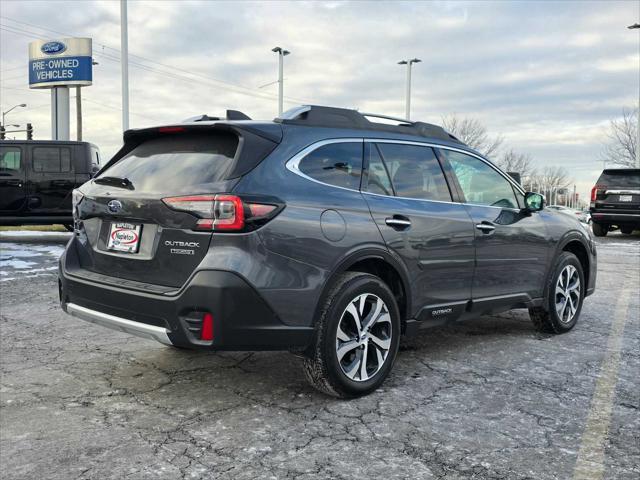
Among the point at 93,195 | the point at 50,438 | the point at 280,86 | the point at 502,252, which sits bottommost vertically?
the point at 50,438

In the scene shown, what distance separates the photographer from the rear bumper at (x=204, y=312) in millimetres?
3178

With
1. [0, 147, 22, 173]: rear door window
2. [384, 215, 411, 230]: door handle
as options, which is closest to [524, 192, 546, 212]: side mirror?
[384, 215, 411, 230]: door handle

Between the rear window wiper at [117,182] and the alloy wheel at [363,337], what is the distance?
4.81ft

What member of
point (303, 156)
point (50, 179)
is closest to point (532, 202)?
point (303, 156)

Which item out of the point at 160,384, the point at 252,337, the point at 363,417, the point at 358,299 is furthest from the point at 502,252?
the point at 160,384

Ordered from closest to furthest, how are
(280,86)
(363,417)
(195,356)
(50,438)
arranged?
(50,438) → (363,417) → (195,356) → (280,86)

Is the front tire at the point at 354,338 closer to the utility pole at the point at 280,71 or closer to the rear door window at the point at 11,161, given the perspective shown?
the rear door window at the point at 11,161

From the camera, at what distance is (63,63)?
31.7 metres

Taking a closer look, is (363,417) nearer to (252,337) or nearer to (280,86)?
(252,337)

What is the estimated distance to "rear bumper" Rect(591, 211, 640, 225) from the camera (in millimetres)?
16409

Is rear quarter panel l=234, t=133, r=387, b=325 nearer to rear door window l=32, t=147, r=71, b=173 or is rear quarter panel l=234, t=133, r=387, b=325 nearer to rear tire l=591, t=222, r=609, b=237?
rear door window l=32, t=147, r=71, b=173

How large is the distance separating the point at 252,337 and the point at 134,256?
83cm

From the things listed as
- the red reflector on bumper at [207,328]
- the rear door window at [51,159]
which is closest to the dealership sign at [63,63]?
the rear door window at [51,159]

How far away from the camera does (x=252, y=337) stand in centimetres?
330
